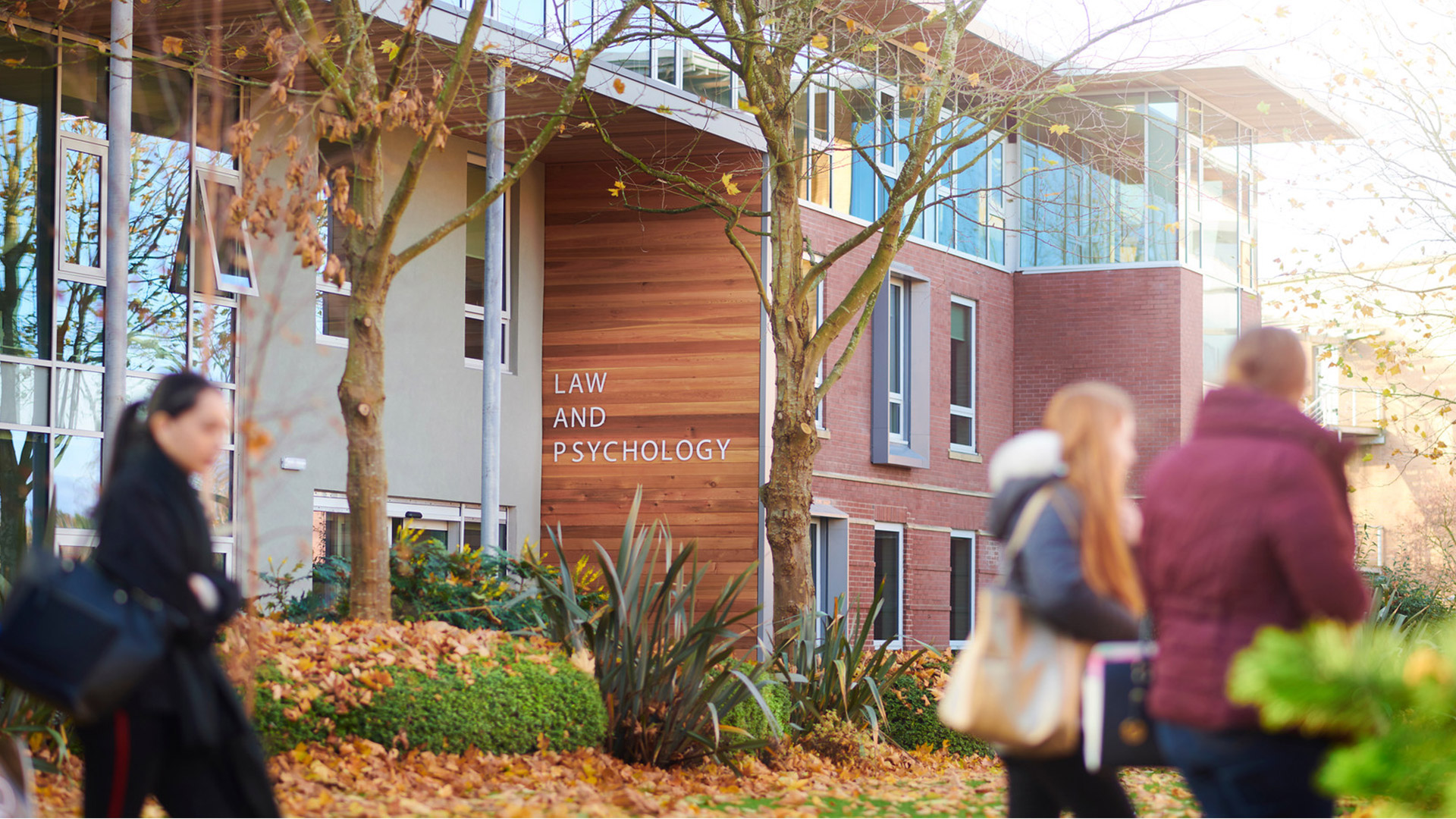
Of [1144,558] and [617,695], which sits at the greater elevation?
[1144,558]

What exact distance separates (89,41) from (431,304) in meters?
5.29

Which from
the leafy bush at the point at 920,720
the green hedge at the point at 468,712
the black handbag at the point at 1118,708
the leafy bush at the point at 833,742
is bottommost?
the leafy bush at the point at 920,720

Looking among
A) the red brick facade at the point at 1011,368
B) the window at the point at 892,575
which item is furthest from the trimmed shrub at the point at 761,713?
the window at the point at 892,575

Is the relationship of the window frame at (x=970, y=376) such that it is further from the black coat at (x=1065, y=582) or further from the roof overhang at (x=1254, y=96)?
the black coat at (x=1065, y=582)

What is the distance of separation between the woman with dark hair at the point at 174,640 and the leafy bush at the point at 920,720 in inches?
362

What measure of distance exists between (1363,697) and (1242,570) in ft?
5.01

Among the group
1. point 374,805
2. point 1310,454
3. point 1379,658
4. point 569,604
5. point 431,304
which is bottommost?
point 374,805

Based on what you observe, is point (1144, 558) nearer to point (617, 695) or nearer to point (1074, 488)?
point (1074, 488)

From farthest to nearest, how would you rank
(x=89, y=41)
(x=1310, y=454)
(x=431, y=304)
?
(x=431, y=304), (x=89, y=41), (x=1310, y=454)

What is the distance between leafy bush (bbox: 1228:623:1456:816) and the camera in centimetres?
169

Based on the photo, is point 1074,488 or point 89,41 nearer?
point 1074,488

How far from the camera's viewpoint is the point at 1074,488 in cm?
376

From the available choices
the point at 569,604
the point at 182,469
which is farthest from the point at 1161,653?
the point at 569,604

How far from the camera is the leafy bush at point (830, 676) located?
33.7ft
